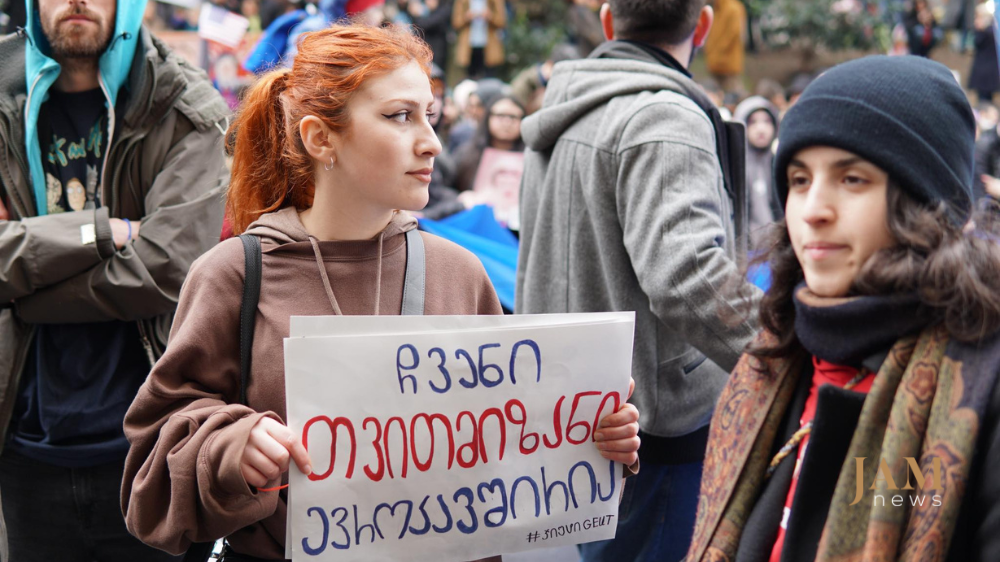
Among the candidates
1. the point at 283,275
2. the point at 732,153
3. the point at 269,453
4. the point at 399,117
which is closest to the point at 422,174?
the point at 399,117

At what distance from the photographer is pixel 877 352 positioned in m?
1.57

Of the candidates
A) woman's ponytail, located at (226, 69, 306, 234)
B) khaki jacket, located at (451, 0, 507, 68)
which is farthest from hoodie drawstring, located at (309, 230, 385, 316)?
khaki jacket, located at (451, 0, 507, 68)

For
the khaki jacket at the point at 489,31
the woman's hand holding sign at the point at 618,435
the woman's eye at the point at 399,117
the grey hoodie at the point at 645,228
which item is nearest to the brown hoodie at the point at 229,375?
the woman's eye at the point at 399,117

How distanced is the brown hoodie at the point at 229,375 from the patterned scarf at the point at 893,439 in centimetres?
76

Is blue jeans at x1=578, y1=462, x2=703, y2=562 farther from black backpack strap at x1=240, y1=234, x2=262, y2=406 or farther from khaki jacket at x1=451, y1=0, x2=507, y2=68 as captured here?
khaki jacket at x1=451, y1=0, x2=507, y2=68

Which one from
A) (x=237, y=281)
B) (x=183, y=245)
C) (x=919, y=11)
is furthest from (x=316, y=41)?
(x=919, y=11)

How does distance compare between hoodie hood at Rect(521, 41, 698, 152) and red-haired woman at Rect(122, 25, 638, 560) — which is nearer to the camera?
red-haired woman at Rect(122, 25, 638, 560)

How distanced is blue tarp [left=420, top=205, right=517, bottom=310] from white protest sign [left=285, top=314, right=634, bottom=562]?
2.77 m

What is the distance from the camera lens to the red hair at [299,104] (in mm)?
2004

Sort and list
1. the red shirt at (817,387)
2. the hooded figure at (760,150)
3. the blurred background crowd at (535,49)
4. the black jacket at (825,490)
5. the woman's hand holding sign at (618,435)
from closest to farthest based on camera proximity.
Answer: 1. the black jacket at (825,490)
2. the red shirt at (817,387)
3. the woman's hand holding sign at (618,435)
4. the blurred background crowd at (535,49)
5. the hooded figure at (760,150)

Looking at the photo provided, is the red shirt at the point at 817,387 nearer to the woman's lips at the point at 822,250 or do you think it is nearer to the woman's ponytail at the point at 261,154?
the woman's lips at the point at 822,250

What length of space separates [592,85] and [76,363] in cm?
187

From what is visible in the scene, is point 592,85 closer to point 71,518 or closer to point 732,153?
point 732,153

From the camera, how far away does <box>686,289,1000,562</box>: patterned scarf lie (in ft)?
4.61
